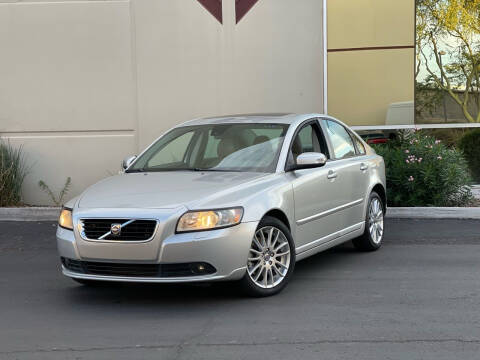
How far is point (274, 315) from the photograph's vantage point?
18.5ft

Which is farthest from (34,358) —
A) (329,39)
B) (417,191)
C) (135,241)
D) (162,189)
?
(329,39)

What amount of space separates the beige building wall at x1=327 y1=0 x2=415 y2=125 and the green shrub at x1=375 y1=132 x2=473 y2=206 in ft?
5.66

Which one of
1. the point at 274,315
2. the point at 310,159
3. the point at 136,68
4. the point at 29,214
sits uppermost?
the point at 136,68

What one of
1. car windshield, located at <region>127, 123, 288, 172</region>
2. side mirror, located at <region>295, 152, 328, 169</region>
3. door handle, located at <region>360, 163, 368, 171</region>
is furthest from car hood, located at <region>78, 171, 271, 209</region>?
door handle, located at <region>360, 163, 368, 171</region>

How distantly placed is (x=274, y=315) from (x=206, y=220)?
34.3 inches

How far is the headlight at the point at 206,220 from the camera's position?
5.71 meters

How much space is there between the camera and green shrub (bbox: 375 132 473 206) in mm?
10727

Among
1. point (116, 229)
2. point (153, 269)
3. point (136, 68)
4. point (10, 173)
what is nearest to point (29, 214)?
point (10, 173)

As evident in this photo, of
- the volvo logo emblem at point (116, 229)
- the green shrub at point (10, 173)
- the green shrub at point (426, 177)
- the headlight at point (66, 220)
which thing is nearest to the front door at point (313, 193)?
the volvo logo emblem at point (116, 229)

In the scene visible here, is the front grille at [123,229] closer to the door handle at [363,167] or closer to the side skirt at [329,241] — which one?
the side skirt at [329,241]

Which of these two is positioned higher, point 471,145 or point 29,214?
point 471,145

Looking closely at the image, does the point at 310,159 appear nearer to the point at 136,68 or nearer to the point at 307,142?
the point at 307,142

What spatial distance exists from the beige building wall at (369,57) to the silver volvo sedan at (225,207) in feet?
15.3

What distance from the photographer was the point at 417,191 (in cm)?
1073
